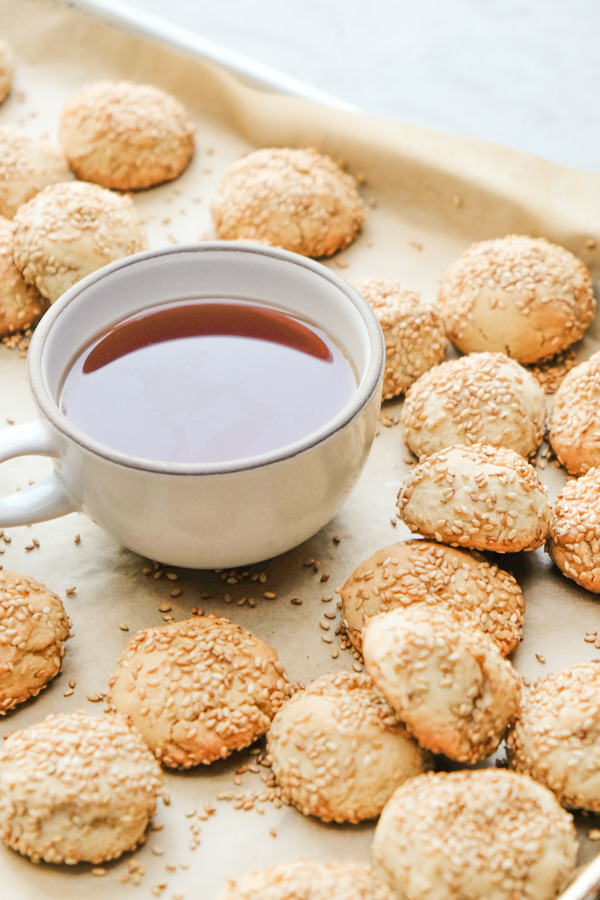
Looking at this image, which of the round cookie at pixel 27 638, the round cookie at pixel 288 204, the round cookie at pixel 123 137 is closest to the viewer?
the round cookie at pixel 27 638

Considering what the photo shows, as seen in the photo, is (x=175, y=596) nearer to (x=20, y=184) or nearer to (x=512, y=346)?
(x=512, y=346)

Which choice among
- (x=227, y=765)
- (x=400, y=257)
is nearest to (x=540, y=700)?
(x=227, y=765)

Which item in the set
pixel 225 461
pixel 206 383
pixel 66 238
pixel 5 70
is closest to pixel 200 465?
pixel 225 461

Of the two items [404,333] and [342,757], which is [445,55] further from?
[342,757]

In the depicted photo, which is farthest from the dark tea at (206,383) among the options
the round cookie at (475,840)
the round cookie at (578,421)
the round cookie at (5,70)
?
the round cookie at (5,70)

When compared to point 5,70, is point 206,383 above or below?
above

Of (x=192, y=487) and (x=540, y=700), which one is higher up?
(x=192, y=487)

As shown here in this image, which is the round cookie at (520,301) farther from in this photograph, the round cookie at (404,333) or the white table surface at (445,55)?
the white table surface at (445,55)
